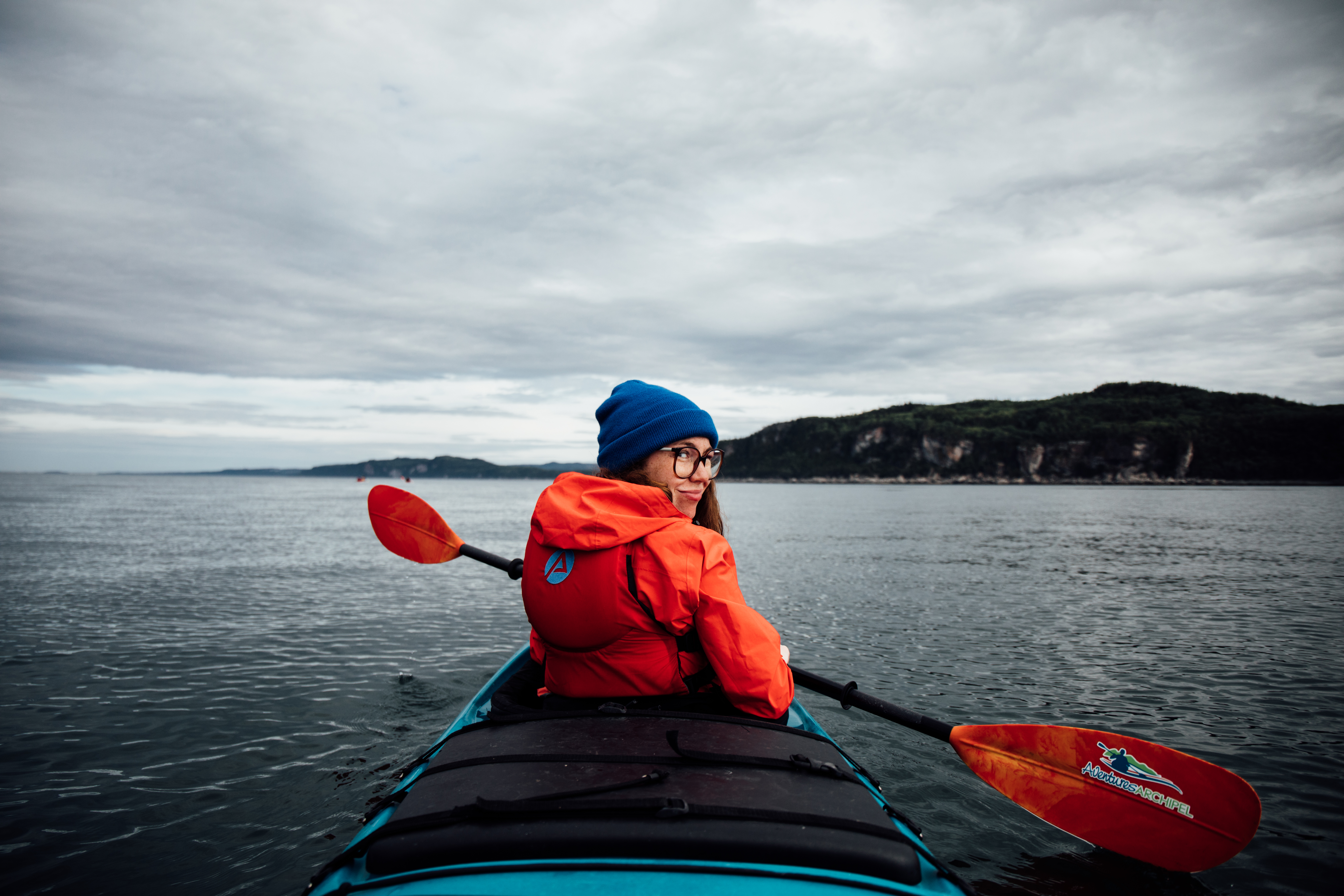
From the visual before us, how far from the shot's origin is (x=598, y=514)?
9.48 ft

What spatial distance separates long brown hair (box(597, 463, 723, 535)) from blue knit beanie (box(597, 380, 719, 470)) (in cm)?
5

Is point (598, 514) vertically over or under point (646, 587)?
over

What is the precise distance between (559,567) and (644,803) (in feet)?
3.62

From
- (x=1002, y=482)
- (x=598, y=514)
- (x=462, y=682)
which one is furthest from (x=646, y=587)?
(x=1002, y=482)

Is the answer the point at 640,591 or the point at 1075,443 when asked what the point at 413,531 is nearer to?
the point at 640,591

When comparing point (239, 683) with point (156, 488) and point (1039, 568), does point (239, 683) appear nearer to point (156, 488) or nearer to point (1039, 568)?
point (1039, 568)

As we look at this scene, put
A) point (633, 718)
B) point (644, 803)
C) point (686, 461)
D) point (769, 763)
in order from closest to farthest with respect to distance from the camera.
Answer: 1. point (644, 803)
2. point (769, 763)
3. point (633, 718)
4. point (686, 461)

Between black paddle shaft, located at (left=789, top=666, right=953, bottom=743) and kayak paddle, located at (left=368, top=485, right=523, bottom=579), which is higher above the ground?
kayak paddle, located at (left=368, top=485, right=523, bottom=579)

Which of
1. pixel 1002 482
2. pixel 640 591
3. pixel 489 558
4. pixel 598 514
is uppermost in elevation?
pixel 598 514

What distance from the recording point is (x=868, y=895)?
227 cm

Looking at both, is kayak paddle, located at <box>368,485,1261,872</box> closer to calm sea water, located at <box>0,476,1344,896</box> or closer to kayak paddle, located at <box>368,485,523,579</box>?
calm sea water, located at <box>0,476,1344,896</box>

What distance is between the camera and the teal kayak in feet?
7.34

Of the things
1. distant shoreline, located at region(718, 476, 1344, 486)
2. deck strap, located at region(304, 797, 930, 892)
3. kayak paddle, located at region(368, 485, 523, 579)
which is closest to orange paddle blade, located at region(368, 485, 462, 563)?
kayak paddle, located at region(368, 485, 523, 579)

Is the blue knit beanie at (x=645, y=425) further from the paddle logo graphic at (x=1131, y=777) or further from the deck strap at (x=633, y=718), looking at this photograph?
the paddle logo graphic at (x=1131, y=777)
